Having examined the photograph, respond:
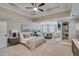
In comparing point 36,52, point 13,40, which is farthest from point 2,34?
point 36,52

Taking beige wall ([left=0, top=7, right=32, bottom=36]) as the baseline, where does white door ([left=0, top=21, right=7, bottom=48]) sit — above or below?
below

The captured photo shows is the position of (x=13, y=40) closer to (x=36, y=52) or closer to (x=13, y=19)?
(x=13, y=19)

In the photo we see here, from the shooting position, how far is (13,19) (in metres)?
5.99

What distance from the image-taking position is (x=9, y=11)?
5.42m

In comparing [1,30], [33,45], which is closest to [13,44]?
[1,30]

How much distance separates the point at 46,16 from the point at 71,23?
Answer: 7.39 feet

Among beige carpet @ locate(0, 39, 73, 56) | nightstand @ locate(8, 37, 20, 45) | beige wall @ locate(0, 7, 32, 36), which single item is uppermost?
beige wall @ locate(0, 7, 32, 36)

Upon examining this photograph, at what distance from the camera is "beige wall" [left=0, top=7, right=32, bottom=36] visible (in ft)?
16.5

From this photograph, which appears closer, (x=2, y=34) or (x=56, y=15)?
(x=2, y=34)

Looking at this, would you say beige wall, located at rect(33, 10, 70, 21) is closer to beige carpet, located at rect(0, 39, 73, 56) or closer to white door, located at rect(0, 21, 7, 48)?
beige carpet, located at rect(0, 39, 73, 56)

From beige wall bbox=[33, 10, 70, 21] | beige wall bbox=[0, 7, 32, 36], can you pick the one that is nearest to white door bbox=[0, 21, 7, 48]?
beige wall bbox=[0, 7, 32, 36]

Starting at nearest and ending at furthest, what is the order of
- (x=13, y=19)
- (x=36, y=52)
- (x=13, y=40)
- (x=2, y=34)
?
1. (x=36, y=52)
2. (x=2, y=34)
3. (x=13, y=40)
4. (x=13, y=19)

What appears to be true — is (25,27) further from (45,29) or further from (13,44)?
(45,29)

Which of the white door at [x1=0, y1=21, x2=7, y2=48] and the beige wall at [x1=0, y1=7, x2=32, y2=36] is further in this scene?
the beige wall at [x1=0, y1=7, x2=32, y2=36]
